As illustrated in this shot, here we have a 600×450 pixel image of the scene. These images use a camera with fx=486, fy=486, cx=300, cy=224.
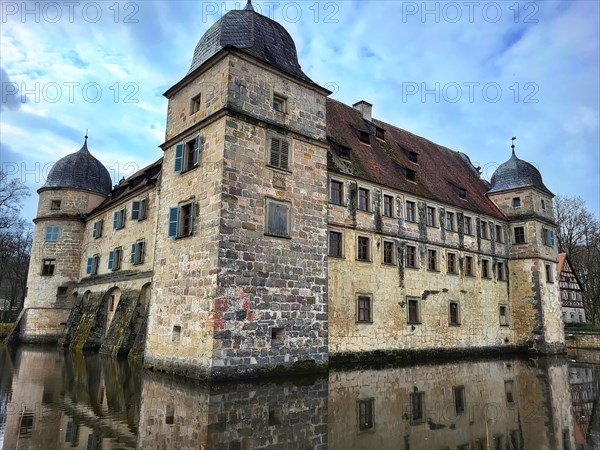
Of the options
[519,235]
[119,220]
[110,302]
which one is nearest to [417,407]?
[110,302]

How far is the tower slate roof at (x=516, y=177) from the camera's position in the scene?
30.4m

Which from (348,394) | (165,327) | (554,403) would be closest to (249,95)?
(165,327)

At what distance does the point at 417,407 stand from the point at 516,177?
2354cm

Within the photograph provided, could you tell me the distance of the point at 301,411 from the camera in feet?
34.2

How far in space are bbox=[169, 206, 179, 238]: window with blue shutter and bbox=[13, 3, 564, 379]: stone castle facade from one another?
0.08 metres

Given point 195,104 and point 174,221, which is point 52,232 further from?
point 195,104

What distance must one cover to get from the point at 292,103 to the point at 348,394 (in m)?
10.6

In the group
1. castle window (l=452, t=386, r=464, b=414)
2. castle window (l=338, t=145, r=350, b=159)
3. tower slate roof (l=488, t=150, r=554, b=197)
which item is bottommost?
castle window (l=452, t=386, r=464, b=414)

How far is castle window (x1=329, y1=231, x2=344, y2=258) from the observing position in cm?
2009

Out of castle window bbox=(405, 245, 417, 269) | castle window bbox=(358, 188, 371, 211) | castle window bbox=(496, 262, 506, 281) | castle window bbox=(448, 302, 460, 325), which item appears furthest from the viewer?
castle window bbox=(496, 262, 506, 281)

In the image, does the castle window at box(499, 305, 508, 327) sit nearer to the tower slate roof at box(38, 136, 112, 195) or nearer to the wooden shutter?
the wooden shutter

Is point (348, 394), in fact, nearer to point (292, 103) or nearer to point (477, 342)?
point (292, 103)

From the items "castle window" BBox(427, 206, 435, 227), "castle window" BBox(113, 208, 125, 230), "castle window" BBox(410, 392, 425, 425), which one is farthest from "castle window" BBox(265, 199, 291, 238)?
"castle window" BBox(113, 208, 125, 230)

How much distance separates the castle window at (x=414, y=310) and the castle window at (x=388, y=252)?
207cm
